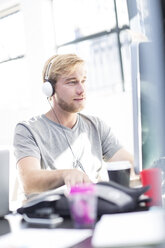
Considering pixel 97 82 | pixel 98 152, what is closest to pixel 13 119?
Result: pixel 97 82

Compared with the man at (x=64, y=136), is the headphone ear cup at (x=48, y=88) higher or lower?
higher

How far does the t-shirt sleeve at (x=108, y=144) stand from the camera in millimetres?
1596

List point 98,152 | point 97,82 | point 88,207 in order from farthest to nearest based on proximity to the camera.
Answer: point 97,82 < point 98,152 < point 88,207

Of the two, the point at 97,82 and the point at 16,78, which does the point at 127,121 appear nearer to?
the point at 97,82

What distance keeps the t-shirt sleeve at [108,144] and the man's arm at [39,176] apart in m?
0.39

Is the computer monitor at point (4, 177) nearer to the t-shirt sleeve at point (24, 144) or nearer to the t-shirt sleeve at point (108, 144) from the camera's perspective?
the t-shirt sleeve at point (24, 144)

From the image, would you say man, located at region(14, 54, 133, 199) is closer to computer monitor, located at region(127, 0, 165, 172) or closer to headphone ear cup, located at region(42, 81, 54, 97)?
headphone ear cup, located at region(42, 81, 54, 97)

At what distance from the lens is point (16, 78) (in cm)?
463

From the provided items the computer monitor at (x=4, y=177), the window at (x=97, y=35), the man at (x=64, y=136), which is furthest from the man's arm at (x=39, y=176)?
the window at (x=97, y=35)

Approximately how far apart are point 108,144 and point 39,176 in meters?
0.48

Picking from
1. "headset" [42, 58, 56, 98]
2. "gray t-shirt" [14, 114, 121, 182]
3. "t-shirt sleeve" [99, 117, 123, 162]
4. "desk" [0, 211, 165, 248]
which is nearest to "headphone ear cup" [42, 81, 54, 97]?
"headset" [42, 58, 56, 98]

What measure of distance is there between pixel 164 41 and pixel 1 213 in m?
0.61

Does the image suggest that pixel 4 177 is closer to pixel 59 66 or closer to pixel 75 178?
pixel 75 178

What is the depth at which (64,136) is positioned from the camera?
1.48m
